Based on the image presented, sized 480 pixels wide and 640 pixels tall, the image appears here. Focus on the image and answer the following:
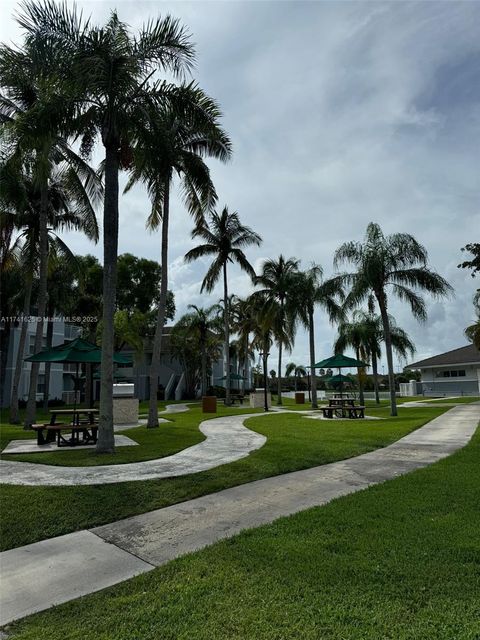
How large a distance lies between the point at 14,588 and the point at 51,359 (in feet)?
30.6

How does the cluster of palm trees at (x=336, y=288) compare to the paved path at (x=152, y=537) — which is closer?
the paved path at (x=152, y=537)

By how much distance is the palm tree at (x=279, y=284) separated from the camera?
2859 cm

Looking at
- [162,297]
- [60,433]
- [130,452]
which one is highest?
[162,297]

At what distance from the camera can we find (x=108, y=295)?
10.1 m

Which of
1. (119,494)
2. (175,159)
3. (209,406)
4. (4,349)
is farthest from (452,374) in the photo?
(119,494)

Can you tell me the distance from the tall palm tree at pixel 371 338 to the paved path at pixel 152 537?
77.6 ft

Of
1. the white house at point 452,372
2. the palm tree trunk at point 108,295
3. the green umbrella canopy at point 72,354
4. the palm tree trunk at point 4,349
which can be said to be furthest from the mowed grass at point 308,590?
the white house at point 452,372

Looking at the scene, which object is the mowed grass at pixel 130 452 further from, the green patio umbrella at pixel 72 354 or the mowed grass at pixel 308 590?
the mowed grass at pixel 308 590

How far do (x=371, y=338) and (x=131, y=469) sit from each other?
2583cm

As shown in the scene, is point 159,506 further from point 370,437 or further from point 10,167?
point 10,167

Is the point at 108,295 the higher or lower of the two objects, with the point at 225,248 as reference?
lower

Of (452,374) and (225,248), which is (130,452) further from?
(452,374)

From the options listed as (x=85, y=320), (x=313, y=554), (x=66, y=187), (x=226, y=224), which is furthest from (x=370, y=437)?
(x=85, y=320)

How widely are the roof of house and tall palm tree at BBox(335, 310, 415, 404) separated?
13.2 metres
